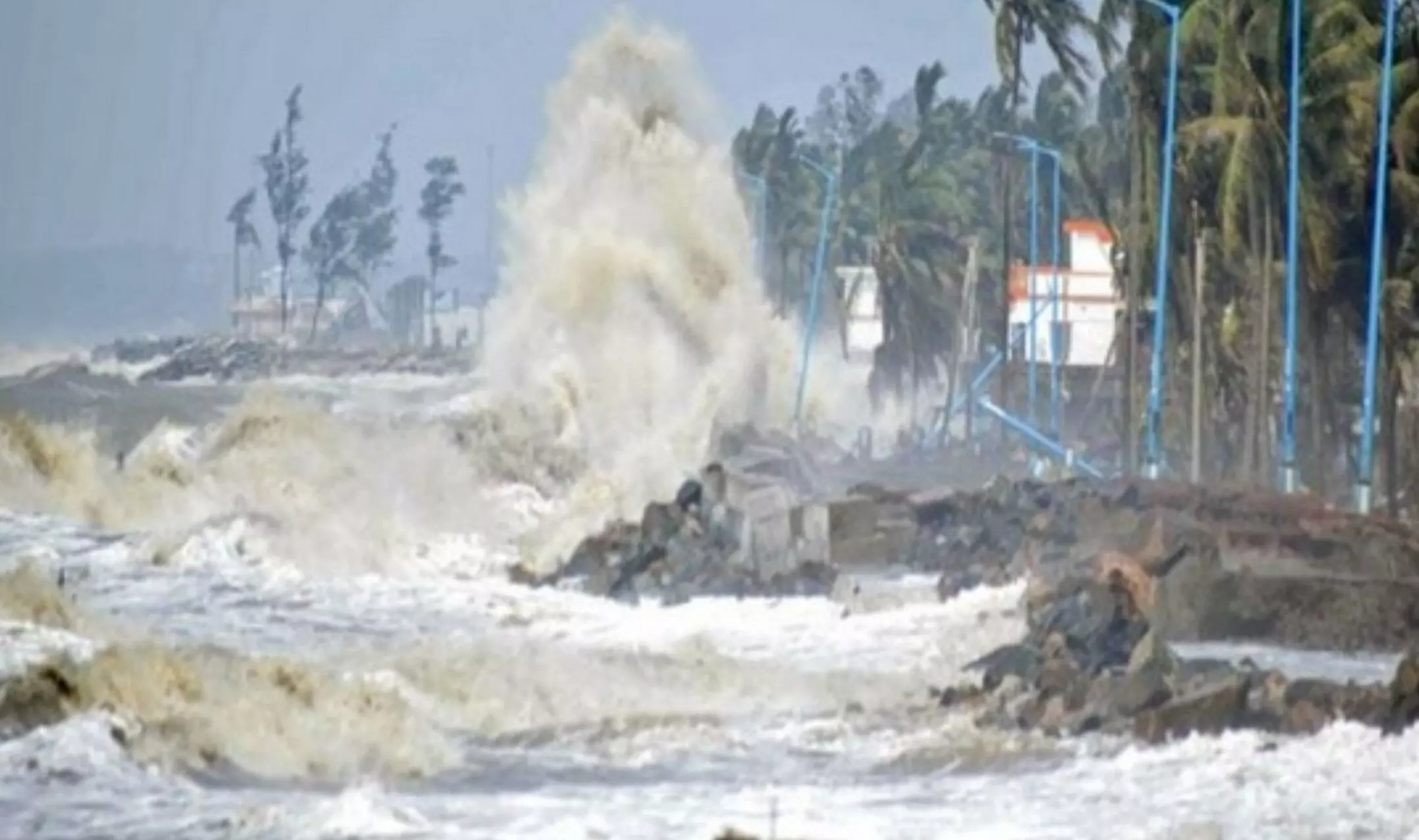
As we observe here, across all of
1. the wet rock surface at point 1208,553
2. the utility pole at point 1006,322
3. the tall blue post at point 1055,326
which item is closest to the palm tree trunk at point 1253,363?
the wet rock surface at point 1208,553

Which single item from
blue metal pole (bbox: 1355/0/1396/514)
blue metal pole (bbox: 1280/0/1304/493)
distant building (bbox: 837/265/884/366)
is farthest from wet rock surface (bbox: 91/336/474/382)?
distant building (bbox: 837/265/884/366)

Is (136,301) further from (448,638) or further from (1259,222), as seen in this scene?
(1259,222)

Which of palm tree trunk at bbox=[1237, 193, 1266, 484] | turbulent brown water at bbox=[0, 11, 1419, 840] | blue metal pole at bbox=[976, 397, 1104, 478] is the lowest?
turbulent brown water at bbox=[0, 11, 1419, 840]

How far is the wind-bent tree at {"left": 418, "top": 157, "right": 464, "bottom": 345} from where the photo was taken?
18.7 metres

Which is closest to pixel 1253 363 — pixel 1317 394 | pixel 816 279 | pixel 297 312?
pixel 1317 394

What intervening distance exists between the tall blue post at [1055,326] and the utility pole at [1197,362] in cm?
317

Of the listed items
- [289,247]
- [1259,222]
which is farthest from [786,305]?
[289,247]

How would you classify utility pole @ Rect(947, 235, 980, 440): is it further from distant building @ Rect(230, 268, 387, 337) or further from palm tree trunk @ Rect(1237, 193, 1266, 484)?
distant building @ Rect(230, 268, 387, 337)

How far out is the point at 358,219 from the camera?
1931cm

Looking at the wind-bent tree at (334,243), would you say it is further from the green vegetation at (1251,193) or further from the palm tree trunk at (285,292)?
the green vegetation at (1251,193)

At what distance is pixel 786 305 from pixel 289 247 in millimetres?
12287

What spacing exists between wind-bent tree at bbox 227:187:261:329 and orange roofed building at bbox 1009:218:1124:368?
11001 mm

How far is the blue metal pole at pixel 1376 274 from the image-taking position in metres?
18.1

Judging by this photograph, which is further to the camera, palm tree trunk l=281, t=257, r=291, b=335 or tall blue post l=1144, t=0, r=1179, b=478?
tall blue post l=1144, t=0, r=1179, b=478
